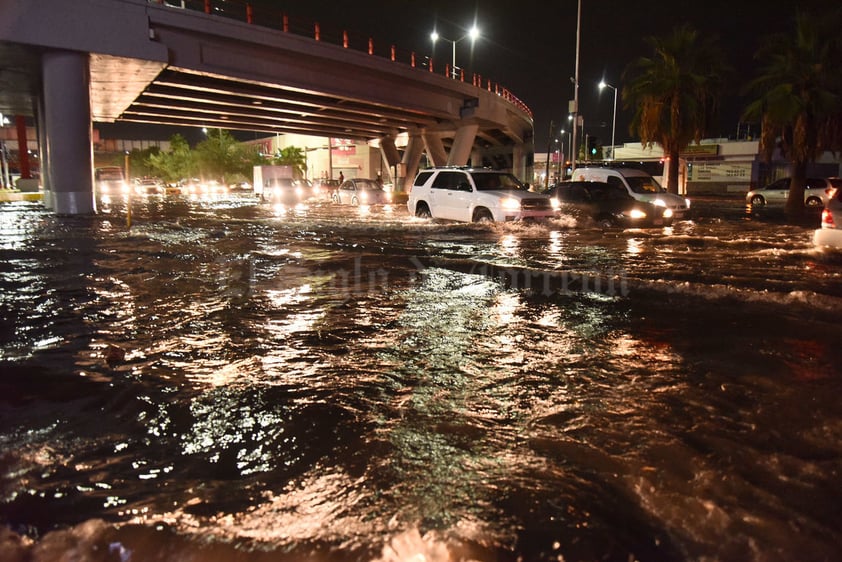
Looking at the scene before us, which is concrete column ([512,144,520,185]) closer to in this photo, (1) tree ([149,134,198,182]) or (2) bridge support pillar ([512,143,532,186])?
(2) bridge support pillar ([512,143,532,186])

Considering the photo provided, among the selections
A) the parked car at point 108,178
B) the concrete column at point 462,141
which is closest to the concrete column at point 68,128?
the parked car at point 108,178

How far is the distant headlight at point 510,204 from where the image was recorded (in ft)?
58.4

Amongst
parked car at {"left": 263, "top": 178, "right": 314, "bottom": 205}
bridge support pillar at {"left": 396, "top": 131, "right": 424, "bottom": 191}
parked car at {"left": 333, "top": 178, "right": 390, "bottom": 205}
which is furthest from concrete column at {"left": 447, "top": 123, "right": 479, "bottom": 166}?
parked car at {"left": 263, "top": 178, "right": 314, "bottom": 205}

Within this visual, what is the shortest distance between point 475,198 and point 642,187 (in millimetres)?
6807

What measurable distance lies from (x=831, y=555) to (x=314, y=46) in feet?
109

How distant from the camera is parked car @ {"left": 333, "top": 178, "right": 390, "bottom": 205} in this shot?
118 ft

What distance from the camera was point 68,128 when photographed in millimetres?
25312

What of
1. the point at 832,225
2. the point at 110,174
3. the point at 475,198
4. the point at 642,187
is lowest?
the point at 832,225

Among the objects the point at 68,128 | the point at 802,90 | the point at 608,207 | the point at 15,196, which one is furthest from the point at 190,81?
the point at 802,90

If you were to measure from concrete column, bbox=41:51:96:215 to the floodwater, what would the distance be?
62.5 ft

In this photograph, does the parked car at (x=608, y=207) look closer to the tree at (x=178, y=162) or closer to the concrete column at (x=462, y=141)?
the concrete column at (x=462, y=141)

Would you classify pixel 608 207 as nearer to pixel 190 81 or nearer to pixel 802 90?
pixel 802 90

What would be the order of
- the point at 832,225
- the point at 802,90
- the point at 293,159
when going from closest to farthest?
1. the point at 832,225
2. the point at 802,90
3. the point at 293,159

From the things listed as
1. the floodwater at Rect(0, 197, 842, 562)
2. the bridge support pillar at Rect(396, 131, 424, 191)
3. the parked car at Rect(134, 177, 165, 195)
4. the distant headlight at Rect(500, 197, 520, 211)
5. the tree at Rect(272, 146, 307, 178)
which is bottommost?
the floodwater at Rect(0, 197, 842, 562)
